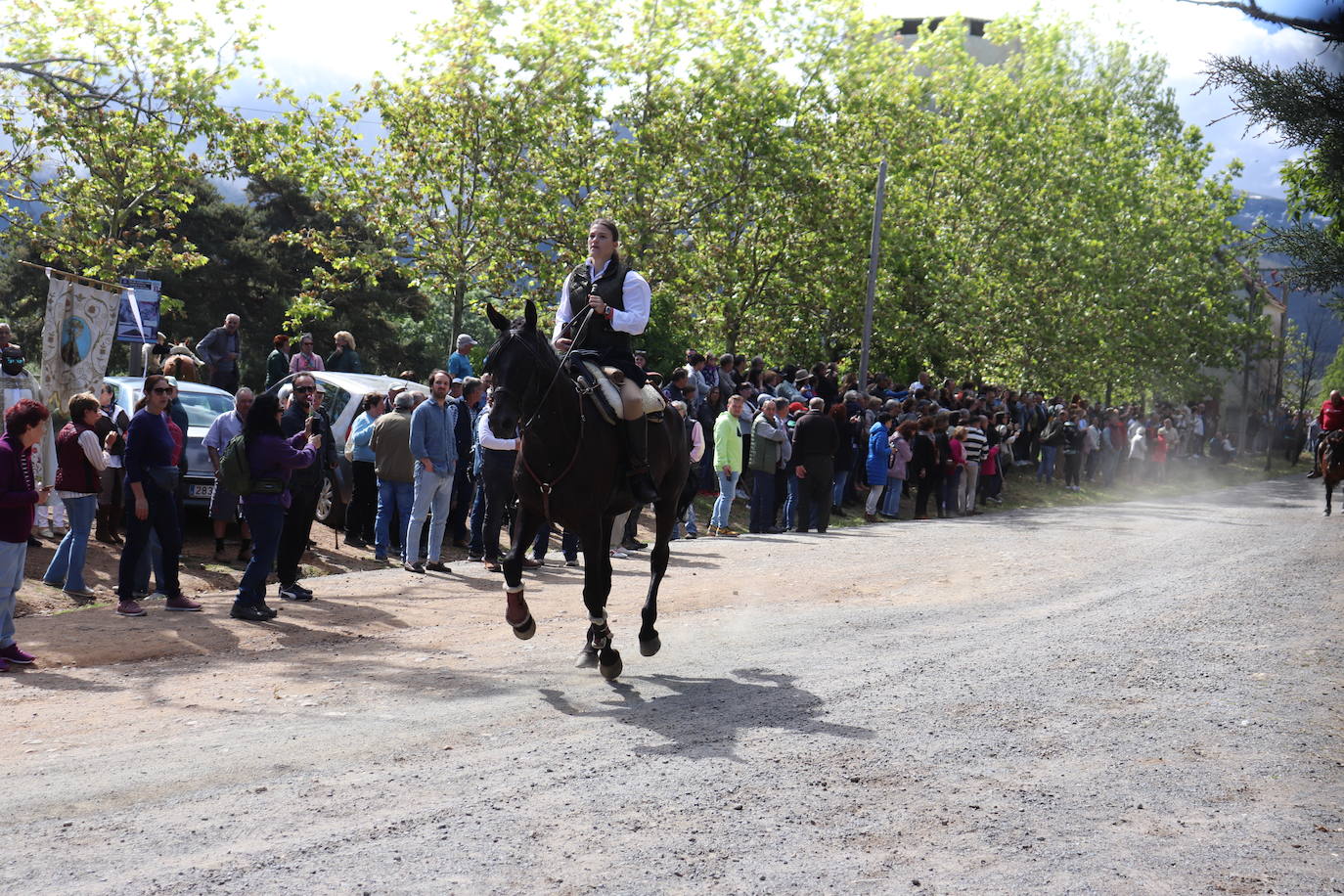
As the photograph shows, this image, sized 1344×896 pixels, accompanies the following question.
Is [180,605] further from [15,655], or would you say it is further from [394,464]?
[394,464]

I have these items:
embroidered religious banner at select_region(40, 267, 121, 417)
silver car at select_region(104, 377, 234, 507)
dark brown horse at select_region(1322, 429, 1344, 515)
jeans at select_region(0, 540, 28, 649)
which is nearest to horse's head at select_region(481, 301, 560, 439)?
jeans at select_region(0, 540, 28, 649)

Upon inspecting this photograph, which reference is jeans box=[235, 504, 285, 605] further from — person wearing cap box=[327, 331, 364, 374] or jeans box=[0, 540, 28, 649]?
person wearing cap box=[327, 331, 364, 374]

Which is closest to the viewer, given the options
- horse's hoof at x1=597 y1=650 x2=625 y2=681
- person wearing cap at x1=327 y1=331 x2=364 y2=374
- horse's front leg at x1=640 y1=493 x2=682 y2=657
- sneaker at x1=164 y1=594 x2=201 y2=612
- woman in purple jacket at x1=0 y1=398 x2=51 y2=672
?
horse's hoof at x1=597 y1=650 x2=625 y2=681

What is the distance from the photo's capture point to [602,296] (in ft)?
32.7

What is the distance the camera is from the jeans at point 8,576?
961 centimetres

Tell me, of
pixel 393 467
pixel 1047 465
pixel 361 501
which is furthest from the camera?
pixel 1047 465

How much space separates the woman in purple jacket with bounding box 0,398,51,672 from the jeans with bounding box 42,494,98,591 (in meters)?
3.07

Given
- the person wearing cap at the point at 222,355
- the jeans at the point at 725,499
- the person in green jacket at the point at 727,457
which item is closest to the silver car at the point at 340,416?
the person wearing cap at the point at 222,355

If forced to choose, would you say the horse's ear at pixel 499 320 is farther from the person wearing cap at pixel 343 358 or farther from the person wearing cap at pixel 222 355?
the person wearing cap at pixel 222 355

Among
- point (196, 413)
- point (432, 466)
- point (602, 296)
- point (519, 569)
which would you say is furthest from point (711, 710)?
point (196, 413)

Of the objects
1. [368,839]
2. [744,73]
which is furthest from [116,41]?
[368,839]

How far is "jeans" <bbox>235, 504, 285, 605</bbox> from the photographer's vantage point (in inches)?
475

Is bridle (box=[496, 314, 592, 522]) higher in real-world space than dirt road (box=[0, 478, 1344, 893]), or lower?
higher

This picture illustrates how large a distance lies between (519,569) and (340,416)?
373 inches
